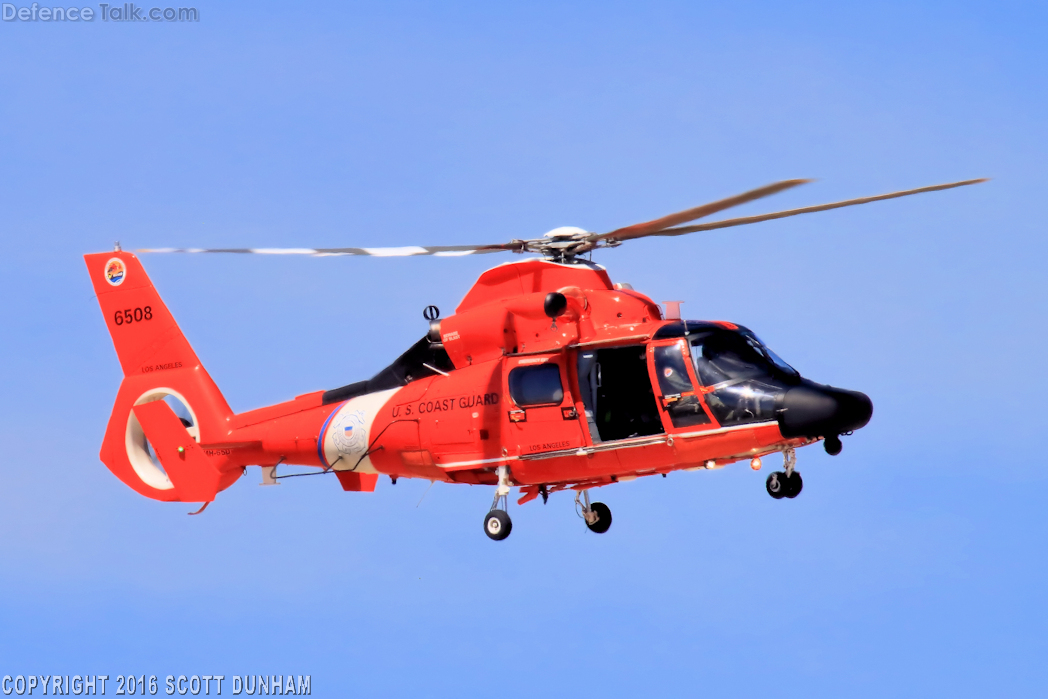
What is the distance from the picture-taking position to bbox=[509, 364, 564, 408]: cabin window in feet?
63.1

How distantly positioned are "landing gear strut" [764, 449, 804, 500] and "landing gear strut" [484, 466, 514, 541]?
385cm

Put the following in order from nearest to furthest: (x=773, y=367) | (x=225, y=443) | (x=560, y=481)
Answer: (x=773, y=367) < (x=560, y=481) < (x=225, y=443)

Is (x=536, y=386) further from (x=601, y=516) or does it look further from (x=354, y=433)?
(x=354, y=433)

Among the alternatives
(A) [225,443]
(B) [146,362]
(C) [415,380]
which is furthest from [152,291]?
(C) [415,380]

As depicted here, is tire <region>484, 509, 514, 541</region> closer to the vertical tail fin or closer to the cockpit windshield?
the cockpit windshield

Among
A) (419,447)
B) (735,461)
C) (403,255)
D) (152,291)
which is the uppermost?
(152,291)

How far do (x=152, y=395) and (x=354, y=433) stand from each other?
465 centimetres

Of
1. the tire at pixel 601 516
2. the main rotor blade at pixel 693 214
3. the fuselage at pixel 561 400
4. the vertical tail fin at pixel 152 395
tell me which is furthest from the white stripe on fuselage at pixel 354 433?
the main rotor blade at pixel 693 214

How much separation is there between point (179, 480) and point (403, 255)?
6.40 metres

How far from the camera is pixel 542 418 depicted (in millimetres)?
19266

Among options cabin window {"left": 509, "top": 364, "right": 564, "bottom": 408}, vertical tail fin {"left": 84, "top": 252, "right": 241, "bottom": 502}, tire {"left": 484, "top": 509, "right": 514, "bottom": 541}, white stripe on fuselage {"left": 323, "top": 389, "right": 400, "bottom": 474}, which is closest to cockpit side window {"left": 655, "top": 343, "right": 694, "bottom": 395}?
cabin window {"left": 509, "top": 364, "right": 564, "bottom": 408}

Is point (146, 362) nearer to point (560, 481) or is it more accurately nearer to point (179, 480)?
point (179, 480)

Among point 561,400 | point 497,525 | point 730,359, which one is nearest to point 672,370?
point 730,359

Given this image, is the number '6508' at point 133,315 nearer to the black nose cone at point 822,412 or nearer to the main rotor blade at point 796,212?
the main rotor blade at point 796,212
